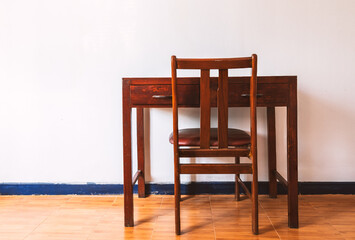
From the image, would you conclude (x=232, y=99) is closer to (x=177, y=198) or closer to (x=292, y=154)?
(x=292, y=154)

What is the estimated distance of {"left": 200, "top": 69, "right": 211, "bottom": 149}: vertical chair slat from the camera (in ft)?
5.19

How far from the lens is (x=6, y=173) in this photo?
235 cm

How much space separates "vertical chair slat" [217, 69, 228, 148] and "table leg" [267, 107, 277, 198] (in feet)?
2.24

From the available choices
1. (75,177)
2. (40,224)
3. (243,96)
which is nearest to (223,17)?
(243,96)

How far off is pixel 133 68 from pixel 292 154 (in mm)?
1267

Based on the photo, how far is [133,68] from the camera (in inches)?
90.5

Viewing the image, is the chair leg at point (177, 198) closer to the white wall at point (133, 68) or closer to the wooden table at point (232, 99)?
the wooden table at point (232, 99)

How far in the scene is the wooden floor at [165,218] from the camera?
5.44 ft

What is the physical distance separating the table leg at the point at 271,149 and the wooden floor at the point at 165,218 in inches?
3.2

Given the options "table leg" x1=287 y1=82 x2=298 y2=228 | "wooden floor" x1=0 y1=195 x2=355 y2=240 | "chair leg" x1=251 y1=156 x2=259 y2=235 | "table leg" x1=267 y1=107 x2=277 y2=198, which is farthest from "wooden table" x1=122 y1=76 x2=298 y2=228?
"table leg" x1=267 y1=107 x2=277 y2=198

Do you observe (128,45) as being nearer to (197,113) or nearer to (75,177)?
(197,113)

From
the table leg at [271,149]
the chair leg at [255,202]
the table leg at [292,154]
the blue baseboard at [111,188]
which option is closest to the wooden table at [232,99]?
the table leg at [292,154]

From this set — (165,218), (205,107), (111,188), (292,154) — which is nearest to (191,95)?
(205,107)

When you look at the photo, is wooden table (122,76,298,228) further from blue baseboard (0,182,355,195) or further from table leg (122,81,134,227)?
blue baseboard (0,182,355,195)
